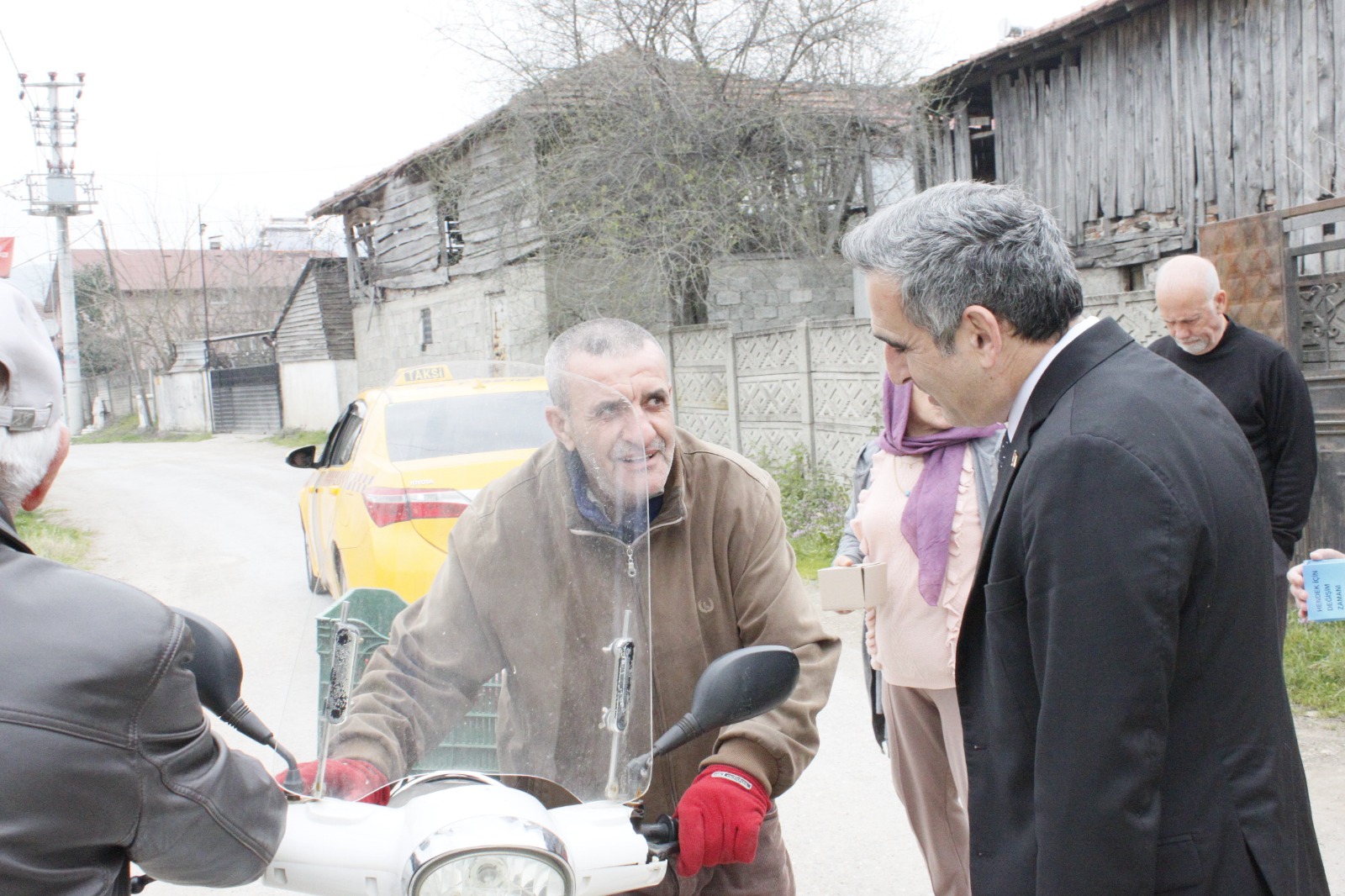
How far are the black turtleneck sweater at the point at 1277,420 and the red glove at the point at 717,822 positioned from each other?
2868 mm

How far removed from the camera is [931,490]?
129 inches

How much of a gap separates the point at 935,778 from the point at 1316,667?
2.89 metres

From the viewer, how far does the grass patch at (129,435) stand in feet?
108

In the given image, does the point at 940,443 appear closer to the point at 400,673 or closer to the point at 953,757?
the point at 953,757

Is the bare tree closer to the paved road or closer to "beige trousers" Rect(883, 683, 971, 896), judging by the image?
the paved road

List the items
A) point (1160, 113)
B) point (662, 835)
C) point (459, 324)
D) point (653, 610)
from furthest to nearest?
point (459, 324) → point (1160, 113) → point (653, 610) → point (662, 835)

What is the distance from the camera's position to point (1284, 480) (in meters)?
3.93

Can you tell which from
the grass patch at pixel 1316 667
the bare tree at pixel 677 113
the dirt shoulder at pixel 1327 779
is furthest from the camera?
the bare tree at pixel 677 113

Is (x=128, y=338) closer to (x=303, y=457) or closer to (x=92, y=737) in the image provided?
(x=303, y=457)

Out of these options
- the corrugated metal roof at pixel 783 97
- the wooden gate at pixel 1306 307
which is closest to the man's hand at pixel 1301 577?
the wooden gate at pixel 1306 307

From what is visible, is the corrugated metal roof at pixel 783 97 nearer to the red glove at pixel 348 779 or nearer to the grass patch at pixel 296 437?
the grass patch at pixel 296 437

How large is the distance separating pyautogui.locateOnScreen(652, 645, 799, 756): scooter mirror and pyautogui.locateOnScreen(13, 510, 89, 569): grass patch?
29.6 feet

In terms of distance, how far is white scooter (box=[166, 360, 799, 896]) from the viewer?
158cm

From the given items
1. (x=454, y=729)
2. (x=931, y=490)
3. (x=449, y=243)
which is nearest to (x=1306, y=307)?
(x=931, y=490)
